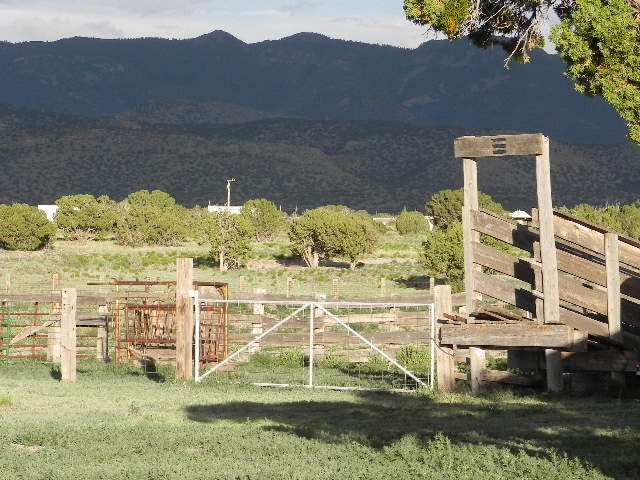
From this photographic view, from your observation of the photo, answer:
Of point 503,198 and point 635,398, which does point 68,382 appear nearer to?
point 635,398

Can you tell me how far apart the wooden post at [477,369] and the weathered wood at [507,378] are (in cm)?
7

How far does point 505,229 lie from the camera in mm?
14375

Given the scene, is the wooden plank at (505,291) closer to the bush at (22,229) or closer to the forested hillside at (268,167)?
the bush at (22,229)

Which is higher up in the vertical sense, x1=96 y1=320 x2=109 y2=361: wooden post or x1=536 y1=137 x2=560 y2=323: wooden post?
x1=536 y1=137 x2=560 y2=323: wooden post

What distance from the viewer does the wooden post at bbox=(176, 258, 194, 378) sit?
1764cm

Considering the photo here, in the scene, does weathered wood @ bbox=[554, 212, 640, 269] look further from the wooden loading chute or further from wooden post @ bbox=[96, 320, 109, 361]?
wooden post @ bbox=[96, 320, 109, 361]

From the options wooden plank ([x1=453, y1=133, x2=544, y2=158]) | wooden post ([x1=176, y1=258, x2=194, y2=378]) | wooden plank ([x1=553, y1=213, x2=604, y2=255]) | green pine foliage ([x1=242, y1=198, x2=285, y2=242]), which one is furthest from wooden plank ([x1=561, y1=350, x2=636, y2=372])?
green pine foliage ([x1=242, y1=198, x2=285, y2=242])

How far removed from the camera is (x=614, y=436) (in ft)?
36.7

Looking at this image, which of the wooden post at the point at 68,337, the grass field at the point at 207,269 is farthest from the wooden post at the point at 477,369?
the grass field at the point at 207,269

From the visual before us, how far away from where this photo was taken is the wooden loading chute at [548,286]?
13750 millimetres

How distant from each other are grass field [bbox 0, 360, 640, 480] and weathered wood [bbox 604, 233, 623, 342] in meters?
0.94

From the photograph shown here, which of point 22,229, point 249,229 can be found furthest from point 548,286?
point 22,229

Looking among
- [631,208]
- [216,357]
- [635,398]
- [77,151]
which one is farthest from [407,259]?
[77,151]

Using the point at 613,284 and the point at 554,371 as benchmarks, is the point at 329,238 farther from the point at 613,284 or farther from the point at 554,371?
the point at 613,284
